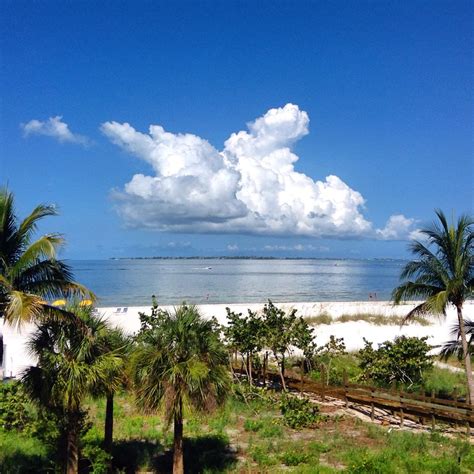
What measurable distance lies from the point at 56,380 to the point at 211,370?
11.1ft

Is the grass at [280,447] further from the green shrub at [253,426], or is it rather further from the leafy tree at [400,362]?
the leafy tree at [400,362]

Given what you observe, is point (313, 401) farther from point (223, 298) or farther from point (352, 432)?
point (223, 298)

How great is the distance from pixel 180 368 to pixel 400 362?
40.1 feet

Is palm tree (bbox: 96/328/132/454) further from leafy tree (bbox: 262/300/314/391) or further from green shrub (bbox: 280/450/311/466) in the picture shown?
leafy tree (bbox: 262/300/314/391)

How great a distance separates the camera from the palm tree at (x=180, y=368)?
10.6m

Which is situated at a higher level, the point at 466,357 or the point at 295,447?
the point at 466,357

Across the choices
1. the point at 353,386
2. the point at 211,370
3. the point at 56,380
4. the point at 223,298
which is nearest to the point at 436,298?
the point at 353,386

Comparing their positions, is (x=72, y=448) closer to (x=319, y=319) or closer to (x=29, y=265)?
(x=29, y=265)

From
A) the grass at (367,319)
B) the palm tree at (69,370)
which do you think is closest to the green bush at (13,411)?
the palm tree at (69,370)

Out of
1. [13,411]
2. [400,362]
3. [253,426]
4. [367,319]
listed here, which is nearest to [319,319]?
[367,319]

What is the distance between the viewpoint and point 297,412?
16.8 meters

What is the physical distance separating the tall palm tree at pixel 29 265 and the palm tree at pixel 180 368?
1.99 meters

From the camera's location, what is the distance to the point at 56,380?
9.97 metres

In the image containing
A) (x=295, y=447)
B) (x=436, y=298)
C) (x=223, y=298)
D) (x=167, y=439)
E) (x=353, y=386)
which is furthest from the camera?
(x=223, y=298)
